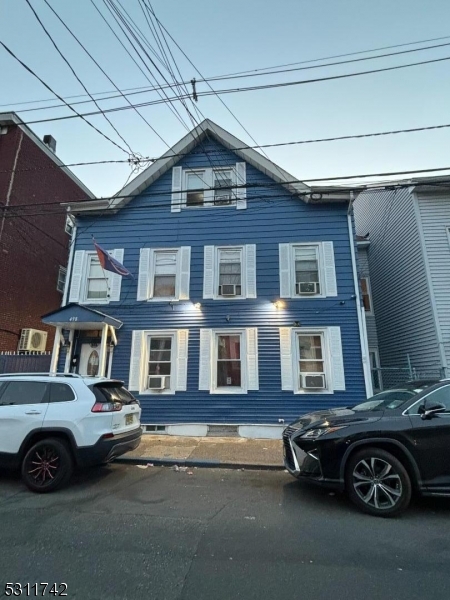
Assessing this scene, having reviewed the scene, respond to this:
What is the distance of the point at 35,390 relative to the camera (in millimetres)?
5391

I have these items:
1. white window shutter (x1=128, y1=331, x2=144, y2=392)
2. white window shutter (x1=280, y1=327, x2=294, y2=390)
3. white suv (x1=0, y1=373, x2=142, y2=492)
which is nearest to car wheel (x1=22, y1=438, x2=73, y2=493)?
white suv (x1=0, y1=373, x2=142, y2=492)

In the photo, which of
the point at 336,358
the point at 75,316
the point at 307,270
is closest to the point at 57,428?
the point at 75,316

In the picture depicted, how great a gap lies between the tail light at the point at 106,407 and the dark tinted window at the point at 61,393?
0.43 meters

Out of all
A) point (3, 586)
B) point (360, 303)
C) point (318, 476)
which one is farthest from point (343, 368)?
point (3, 586)

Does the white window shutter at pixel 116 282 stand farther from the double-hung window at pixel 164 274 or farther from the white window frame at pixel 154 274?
the white window frame at pixel 154 274

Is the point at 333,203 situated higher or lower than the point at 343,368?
higher

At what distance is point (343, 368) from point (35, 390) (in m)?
7.40

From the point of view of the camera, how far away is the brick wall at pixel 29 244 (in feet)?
44.4

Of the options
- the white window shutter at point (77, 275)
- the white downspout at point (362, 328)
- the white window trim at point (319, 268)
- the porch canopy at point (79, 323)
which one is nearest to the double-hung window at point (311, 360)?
the white downspout at point (362, 328)

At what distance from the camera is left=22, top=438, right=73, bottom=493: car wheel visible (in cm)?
478

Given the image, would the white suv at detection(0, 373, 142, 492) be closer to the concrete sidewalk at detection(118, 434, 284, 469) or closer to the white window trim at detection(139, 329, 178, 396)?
the concrete sidewalk at detection(118, 434, 284, 469)

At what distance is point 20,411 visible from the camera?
16.9ft

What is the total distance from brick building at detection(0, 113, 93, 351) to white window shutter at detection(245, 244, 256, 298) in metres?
9.20

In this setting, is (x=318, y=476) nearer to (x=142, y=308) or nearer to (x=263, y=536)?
(x=263, y=536)
